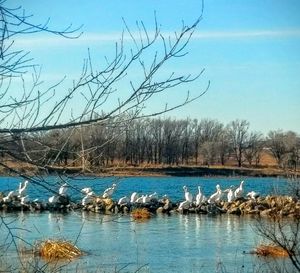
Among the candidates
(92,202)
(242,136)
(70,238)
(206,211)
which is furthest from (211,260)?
(242,136)

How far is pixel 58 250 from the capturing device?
13781 mm

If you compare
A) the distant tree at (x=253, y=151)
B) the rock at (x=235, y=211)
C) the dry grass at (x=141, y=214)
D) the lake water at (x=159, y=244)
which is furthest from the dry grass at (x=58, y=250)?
the distant tree at (x=253, y=151)

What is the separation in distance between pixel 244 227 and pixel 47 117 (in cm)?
1886

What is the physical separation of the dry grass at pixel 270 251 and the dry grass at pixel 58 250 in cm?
382

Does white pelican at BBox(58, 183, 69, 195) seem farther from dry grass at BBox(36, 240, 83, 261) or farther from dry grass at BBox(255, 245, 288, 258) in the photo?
dry grass at BBox(255, 245, 288, 258)

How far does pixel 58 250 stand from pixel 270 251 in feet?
14.7

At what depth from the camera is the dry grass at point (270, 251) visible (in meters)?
14.3

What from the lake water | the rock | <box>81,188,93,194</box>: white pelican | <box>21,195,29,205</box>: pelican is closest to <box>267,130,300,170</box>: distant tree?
the lake water

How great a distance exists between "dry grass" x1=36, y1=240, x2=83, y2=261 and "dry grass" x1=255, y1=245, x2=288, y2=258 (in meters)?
3.82

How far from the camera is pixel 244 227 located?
70.0 ft

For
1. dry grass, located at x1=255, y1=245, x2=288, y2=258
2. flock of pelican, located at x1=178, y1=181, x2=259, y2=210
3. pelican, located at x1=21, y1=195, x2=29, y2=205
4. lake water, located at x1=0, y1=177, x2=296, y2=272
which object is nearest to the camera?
lake water, located at x1=0, y1=177, x2=296, y2=272

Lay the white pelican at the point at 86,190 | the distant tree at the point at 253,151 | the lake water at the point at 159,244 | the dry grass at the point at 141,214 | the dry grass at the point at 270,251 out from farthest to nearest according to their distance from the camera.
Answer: the distant tree at the point at 253,151, the dry grass at the point at 141,214, the dry grass at the point at 270,251, the lake water at the point at 159,244, the white pelican at the point at 86,190

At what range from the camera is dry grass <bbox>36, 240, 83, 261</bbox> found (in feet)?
43.7

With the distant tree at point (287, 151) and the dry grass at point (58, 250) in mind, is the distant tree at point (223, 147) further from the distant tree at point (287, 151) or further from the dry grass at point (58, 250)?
the dry grass at point (58, 250)
